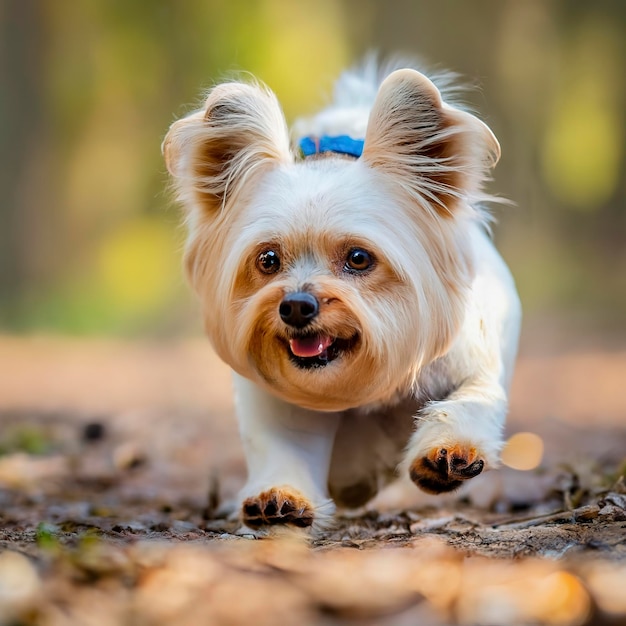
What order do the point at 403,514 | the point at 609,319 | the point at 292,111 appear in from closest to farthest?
1. the point at 403,514
2. the point at 609,319
3. the point at 292,111

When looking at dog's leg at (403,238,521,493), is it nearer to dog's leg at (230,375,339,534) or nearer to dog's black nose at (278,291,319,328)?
dog's leg at (230,375,339,534)

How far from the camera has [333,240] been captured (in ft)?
13.3

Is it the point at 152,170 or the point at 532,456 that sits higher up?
the point at 152,170

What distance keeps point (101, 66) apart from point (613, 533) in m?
19.2

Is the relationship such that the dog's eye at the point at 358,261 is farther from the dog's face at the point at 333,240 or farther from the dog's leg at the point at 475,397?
the dog's leg at the point at 475,397

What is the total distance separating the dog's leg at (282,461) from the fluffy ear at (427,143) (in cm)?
115

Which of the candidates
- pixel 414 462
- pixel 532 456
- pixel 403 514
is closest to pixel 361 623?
pixel 414 462

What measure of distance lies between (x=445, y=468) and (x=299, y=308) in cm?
86

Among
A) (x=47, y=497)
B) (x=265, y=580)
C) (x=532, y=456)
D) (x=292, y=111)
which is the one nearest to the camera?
(x=265, y=580)

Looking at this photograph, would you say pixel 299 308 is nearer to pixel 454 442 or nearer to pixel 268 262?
pixel 268 262

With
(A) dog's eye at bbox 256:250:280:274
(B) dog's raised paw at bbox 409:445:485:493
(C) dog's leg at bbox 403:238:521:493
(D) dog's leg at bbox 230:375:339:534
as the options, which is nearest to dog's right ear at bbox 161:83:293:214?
(A) dog's eye at bbox 256:250:280:274

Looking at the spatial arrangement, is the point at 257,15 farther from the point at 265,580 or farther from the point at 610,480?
the point at 265,580

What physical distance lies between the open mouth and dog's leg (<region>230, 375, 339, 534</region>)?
54cm

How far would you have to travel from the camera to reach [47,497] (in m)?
5.54
